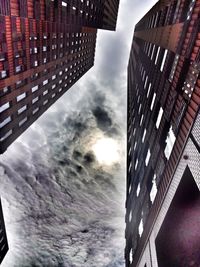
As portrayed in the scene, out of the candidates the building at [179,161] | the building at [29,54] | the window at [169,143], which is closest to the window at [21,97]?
the building at [29,54]

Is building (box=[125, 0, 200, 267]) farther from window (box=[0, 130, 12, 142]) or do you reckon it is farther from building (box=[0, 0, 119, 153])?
window (box=[0, 130, 12, 142])

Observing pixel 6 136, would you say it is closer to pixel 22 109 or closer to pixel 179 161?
pixel 22 109

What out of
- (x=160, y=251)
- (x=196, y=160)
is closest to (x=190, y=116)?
(x=196, y=160)

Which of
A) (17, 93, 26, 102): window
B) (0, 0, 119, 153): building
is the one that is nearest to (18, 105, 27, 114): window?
(0, 0, 119, 153): building

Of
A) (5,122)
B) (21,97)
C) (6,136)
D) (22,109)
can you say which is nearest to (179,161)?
(5,122)

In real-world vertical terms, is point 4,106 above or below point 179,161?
below

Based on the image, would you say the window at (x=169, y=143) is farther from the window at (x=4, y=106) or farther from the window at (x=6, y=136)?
the window at (x=6, y=136)

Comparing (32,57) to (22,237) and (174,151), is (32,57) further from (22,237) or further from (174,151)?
(22,237)

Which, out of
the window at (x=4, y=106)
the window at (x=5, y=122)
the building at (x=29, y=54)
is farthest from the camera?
the window at (x=5, y=122)
